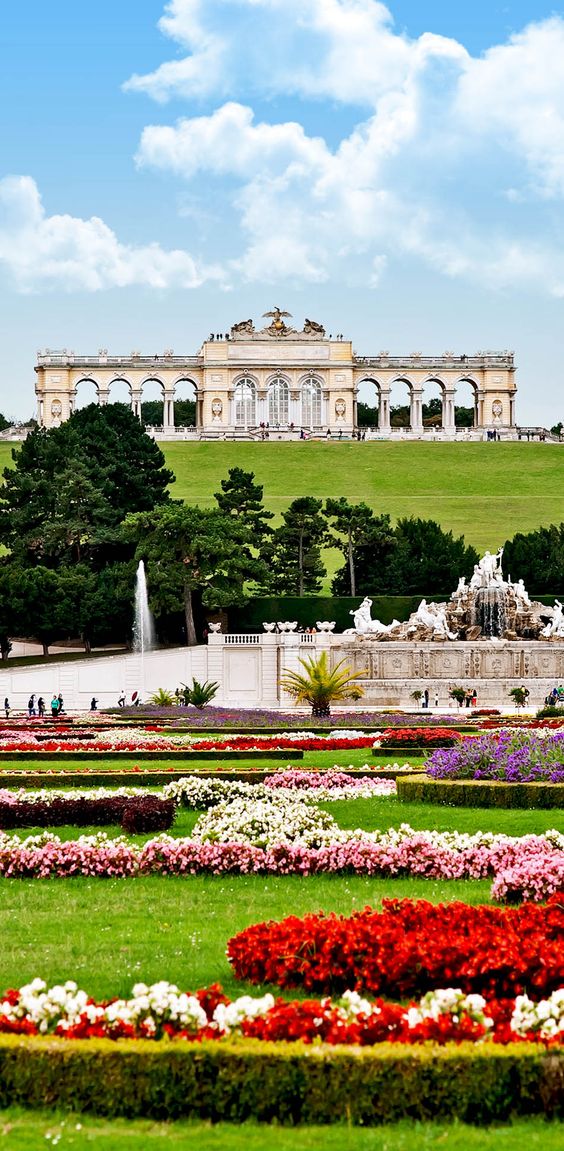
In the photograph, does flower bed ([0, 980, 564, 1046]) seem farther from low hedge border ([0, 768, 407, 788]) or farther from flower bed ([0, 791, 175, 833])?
low hedge border ([0, 768, 407, 788])

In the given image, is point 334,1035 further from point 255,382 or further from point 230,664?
point 255,382

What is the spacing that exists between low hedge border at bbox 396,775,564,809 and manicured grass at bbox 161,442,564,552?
48839 millimetres

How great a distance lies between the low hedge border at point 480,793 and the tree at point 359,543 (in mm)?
41267

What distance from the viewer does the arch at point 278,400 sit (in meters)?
108

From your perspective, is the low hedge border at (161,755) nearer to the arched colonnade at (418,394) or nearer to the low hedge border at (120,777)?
the low hedge border at (120,777)

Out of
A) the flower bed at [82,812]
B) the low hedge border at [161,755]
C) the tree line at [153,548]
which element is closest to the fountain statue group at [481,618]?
the tree line at [153,548]

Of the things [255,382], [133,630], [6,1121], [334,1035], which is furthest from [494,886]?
[255,382]

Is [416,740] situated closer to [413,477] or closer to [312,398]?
[413,477]

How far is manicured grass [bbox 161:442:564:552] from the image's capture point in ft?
236

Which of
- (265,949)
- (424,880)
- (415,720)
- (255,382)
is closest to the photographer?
(265,949)

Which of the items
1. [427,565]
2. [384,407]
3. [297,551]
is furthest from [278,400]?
[427,565]

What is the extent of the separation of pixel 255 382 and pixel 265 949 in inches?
3989

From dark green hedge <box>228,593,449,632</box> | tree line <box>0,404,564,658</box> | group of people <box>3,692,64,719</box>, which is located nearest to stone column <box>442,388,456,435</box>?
tree line <box>0,404,564,658</box>

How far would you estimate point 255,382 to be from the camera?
108 metres
